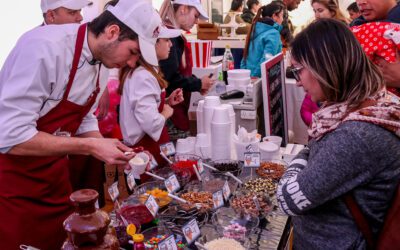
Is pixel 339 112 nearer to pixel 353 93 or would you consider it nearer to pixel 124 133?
pixel 353 93

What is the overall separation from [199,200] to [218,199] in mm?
100

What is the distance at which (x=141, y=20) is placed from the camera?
6.00 feet

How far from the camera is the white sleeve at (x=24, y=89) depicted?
5.31ft

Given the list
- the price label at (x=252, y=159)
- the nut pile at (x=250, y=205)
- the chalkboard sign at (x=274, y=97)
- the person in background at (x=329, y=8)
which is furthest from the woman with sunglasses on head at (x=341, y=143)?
the person in background at (x=329, y=8)

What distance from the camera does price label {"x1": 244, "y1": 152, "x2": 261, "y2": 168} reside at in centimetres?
231

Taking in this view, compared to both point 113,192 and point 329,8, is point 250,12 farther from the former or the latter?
point 113,192

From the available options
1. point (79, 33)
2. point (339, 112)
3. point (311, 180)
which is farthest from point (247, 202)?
point (79, 33)

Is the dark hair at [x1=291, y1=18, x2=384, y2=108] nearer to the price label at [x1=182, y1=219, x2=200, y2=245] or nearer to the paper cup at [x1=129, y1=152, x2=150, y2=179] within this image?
the price label at [x1=182, y1=219, x2=200, y2=245]

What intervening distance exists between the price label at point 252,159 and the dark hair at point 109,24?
0.95 m

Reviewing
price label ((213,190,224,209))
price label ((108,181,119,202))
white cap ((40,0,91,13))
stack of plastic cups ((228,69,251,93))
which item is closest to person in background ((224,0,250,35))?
stack of plastic cups ((228,69,251,93))

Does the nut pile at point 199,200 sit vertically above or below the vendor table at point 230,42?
above

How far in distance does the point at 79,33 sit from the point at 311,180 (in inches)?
47.0

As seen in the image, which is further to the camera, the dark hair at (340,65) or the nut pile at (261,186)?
the nut pile at (261,186)

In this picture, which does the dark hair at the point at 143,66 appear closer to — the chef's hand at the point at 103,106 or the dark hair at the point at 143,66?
the dark hair at the point at 143,66
